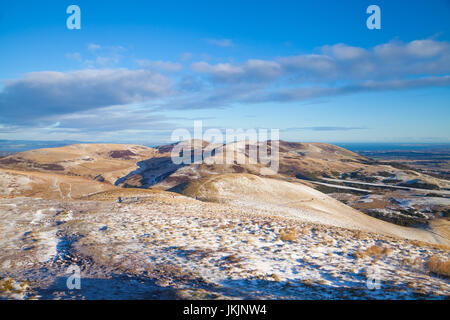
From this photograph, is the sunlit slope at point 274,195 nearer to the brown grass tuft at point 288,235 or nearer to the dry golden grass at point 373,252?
the brown grass tuft at point 288,235

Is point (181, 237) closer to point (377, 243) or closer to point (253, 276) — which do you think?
point (253, 276)

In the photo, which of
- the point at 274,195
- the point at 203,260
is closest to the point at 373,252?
the point at 203,260

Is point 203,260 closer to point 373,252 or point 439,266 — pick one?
point 373,252

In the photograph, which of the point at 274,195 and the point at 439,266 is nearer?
the point at 439,266

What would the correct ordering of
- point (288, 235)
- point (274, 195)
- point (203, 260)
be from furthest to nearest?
point (274, 195), point (288, 235), point (203, 260)
